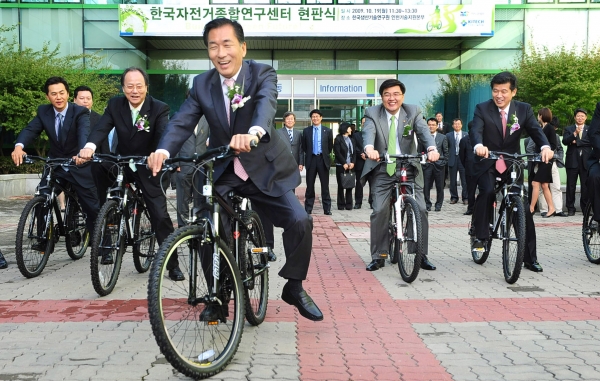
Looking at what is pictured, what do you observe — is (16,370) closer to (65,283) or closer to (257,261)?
(257,261)

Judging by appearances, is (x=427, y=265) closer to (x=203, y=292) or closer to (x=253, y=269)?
(x=253, y=269)

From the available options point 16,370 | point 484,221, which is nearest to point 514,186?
point 484,221

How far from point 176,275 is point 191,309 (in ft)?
0.69

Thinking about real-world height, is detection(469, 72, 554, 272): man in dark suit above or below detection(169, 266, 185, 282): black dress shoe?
above

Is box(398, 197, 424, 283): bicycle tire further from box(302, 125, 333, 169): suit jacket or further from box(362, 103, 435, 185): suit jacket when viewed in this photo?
box(302, 125, 333, 169): suit jacket

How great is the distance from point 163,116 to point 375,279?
8.18 ft

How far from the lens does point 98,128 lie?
688cm

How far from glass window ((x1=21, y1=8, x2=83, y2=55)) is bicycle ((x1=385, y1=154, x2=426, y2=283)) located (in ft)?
72.5

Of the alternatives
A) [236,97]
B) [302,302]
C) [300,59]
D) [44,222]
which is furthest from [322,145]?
[300,59]

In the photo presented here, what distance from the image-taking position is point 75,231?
837 cm

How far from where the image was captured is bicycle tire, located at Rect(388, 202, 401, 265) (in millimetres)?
7602

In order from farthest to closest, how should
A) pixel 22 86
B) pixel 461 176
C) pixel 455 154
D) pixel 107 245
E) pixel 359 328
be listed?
pixel 22 86 → pixel 455 154 → pixel 461 176 → pixel 107 245 → pixel 359 328

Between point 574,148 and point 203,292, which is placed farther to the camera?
point 574,148

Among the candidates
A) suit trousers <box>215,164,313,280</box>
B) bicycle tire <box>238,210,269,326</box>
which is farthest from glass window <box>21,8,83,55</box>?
suit trousers <box>215,164,313,280</box>
